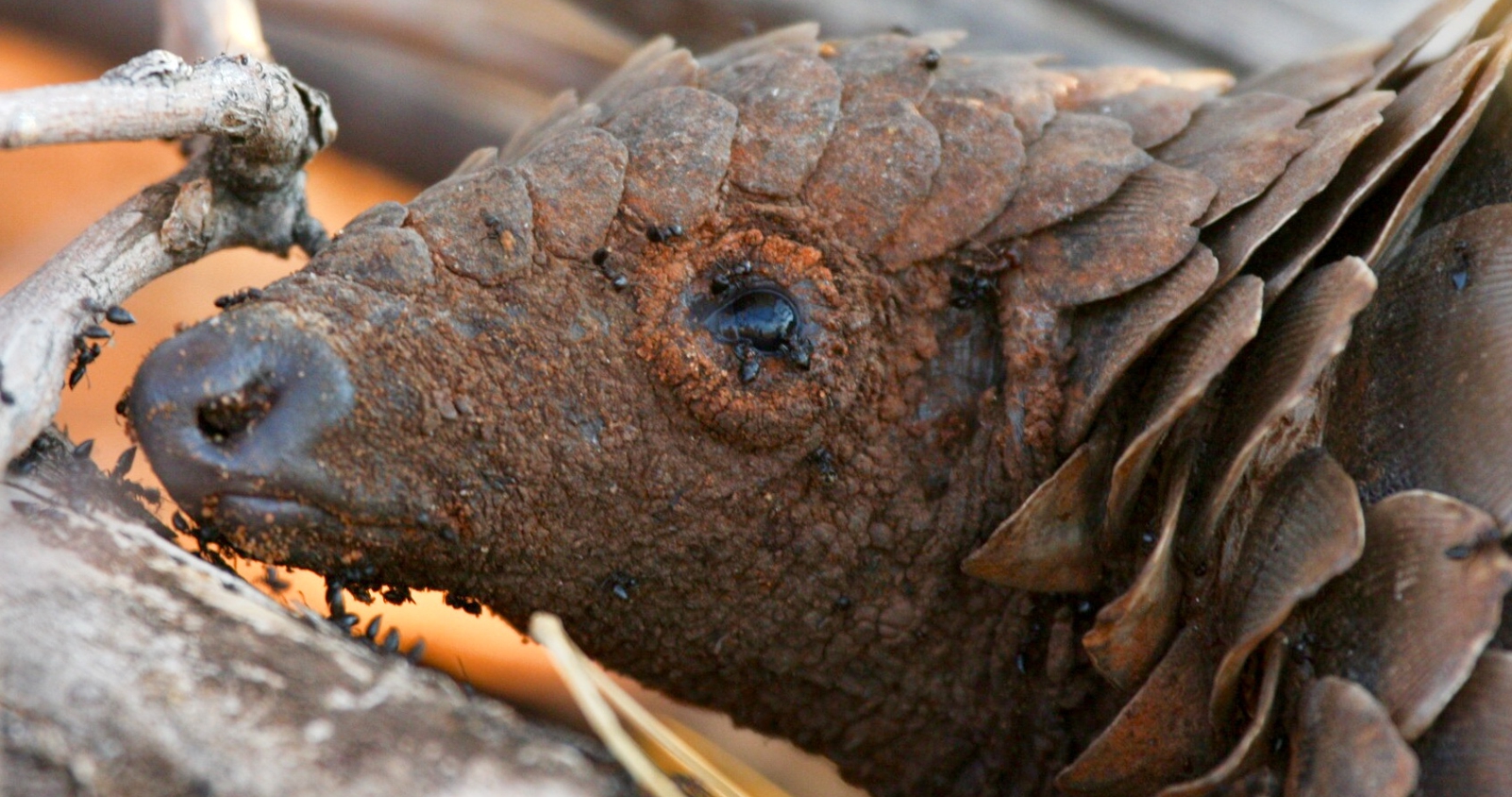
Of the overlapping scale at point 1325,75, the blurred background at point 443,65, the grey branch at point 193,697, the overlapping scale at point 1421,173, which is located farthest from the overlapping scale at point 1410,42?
the grey branch at point 193,697

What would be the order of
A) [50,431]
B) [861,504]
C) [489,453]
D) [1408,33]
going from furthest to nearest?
[1408,33]
[861,504]
[489,453]
[50,431]

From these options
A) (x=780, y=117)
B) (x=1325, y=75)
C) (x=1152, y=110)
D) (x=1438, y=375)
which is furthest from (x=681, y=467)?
(x=1325, y=75)

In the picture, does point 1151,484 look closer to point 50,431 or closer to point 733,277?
point 733,277

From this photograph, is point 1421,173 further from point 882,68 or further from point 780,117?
point 780,117

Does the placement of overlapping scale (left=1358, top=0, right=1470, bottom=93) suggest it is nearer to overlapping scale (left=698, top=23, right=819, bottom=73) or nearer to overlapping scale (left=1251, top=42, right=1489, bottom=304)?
overlapping scale (left=1251, top=42, right=1489, bottom=304)

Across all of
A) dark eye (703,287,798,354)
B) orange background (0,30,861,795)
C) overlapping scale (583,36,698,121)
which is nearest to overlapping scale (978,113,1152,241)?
dark eye (703,287,798,354)

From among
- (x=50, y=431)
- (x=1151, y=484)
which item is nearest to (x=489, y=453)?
(x=50, y=431)
